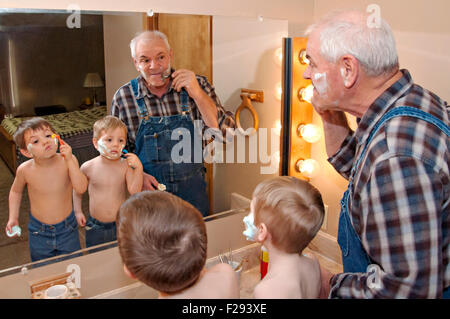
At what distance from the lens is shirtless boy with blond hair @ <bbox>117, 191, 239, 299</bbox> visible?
876mm

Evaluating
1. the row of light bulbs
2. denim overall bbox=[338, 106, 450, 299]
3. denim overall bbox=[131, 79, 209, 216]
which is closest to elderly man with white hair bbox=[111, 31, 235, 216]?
denim overall bbox=[131, 79, 209, 216]

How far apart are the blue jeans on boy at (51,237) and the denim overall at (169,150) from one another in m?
0.31

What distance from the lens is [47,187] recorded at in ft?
4.41

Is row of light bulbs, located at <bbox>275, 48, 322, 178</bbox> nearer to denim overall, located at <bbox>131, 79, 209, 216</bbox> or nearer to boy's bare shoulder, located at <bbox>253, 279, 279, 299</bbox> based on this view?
denim overall, located at <bbox>131, 79, 209, 216</bbox>

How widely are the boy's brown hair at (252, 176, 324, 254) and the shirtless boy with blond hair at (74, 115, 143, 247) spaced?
56cm

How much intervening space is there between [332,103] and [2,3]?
1002 millimetres

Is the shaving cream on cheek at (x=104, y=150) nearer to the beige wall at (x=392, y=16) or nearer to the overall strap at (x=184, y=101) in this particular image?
the overall strap at (x=184, y=101)

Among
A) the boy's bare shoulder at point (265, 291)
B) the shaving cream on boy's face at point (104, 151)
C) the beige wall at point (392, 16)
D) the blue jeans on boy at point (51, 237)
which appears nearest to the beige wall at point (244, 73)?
the beige wall at point (392, 16)

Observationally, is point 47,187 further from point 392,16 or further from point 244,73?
point 392,16

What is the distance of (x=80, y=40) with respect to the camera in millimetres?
1358

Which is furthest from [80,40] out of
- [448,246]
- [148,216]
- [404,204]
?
[448,246]

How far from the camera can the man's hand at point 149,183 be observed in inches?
58.6

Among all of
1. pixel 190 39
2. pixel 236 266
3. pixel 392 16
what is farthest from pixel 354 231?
pixel 392 16
